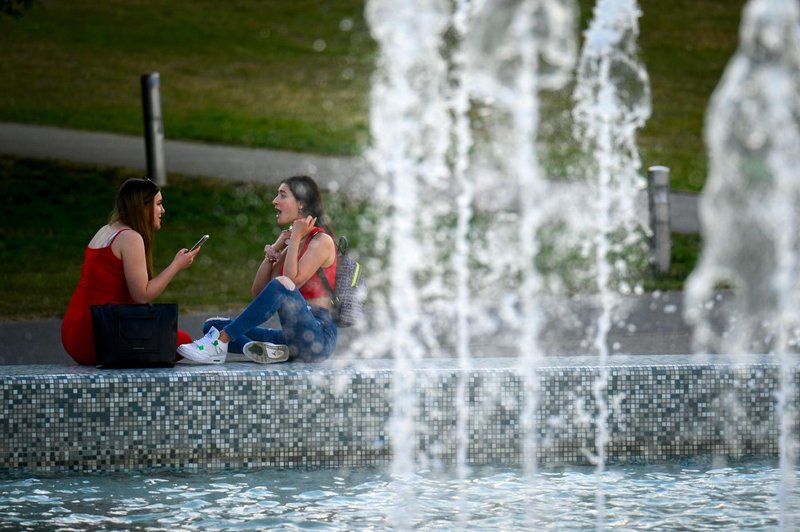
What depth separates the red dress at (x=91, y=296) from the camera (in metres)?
7.52

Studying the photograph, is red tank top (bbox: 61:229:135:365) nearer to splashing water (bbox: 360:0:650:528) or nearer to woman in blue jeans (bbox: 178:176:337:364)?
woman in blue jeans (bbox: 178:176:337:364)

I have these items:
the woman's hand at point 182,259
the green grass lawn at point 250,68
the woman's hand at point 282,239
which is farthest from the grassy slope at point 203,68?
the woman's hand at point 182,259

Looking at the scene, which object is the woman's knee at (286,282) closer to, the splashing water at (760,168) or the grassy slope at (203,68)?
the splashing water at (760,168)

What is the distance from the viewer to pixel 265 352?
762cm

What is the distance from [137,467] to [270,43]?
64.9ft

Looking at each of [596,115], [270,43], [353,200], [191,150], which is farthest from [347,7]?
[353,200]

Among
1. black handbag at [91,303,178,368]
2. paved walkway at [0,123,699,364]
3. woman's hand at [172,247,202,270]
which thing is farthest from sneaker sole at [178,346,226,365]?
paved walkway at [0,123,699,364]

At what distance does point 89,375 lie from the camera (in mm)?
7219

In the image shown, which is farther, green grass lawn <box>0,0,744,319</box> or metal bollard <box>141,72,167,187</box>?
metal bollard <box>141,72,167,187</box>

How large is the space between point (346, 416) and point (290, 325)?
594 millimetres

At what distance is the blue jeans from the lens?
7.64m

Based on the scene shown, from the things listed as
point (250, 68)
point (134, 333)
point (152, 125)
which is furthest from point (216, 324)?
point (250, 68)

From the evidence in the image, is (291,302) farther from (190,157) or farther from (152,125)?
(190,157)

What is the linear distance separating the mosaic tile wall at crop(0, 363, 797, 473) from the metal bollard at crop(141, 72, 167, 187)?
28.8 ft
